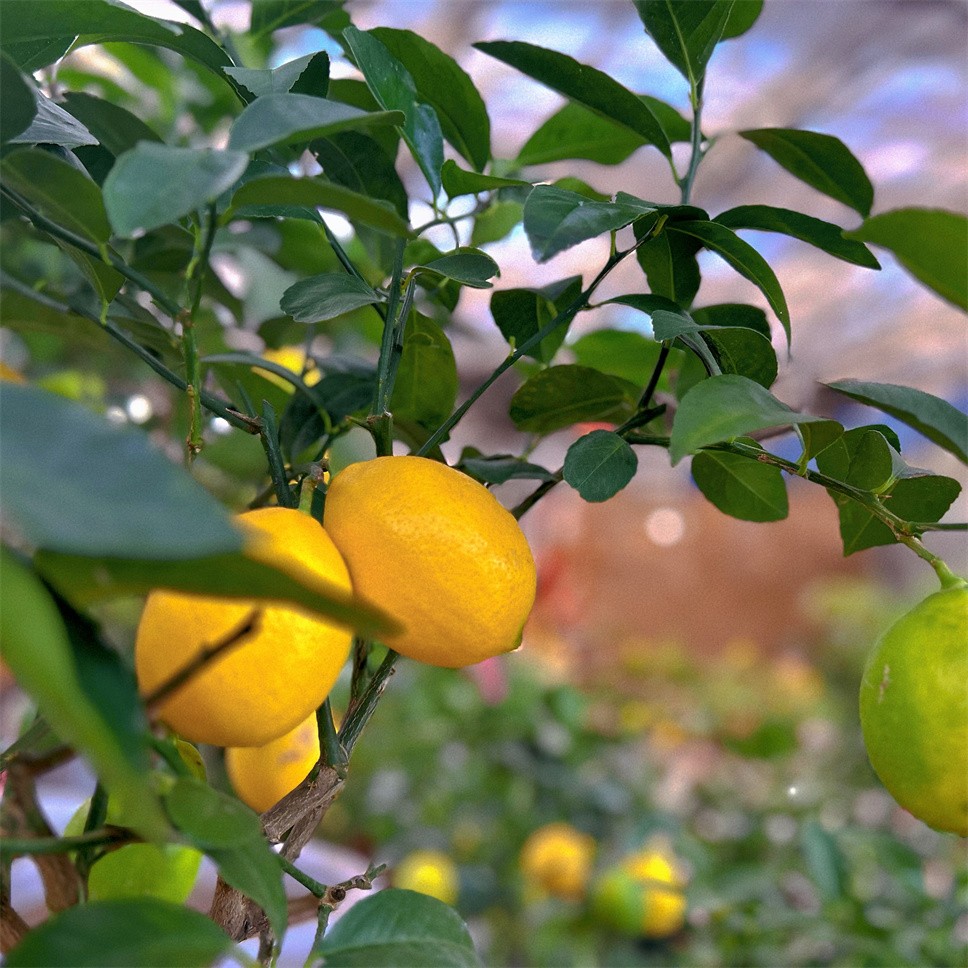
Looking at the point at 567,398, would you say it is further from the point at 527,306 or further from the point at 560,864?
the point at 560,864

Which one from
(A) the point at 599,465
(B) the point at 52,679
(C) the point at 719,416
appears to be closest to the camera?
(B) the point at 52,679

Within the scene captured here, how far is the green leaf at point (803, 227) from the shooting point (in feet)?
1.12

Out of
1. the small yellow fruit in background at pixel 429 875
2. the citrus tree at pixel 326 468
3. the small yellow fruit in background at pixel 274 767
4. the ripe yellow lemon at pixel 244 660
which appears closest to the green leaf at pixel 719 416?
the citrus tree at pixel 326 468

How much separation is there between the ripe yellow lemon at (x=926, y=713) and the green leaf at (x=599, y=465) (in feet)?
0.35

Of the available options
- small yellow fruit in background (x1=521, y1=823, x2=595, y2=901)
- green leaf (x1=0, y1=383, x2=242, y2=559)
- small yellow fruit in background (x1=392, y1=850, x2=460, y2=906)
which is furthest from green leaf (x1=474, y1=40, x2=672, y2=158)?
small yellow fruit in background (x1=521, y1=823, x2=595, y2=901)

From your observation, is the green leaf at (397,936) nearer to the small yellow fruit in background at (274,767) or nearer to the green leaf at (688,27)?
the small yellow fruit in background at (274,767)

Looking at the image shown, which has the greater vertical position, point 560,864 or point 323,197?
point 323,197

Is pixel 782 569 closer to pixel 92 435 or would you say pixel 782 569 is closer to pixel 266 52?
pixel 266 52

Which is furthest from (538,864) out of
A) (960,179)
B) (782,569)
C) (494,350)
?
(782,569)

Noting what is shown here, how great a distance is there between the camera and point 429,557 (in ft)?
1.01

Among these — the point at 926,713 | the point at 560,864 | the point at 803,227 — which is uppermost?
the point at 803,227

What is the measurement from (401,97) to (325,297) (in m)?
0.08

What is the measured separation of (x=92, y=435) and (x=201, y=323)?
0.49m

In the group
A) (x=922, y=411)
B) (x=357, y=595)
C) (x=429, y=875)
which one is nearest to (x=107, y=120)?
(x=357, y=595)
